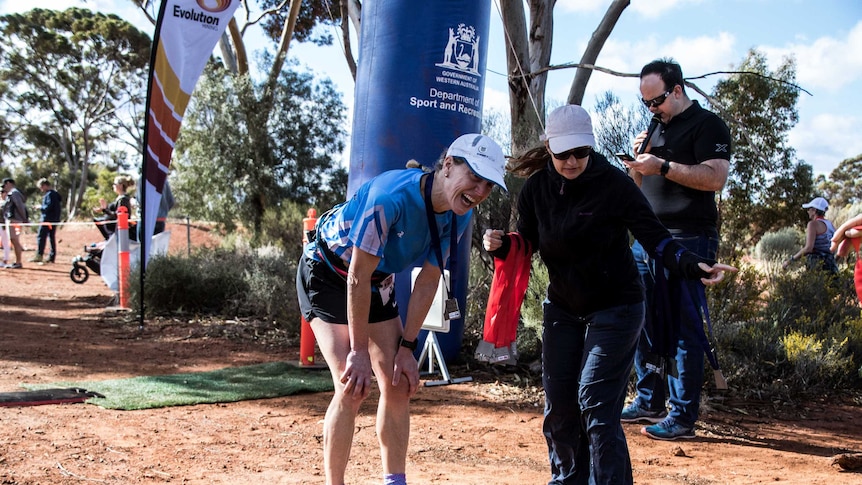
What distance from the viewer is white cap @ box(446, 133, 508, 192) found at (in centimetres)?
308

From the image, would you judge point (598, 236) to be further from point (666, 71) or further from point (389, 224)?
point (666, 71)

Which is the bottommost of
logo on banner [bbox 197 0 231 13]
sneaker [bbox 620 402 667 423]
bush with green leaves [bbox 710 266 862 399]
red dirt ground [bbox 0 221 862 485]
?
red dirt ground [bbox 0 221 862 485]

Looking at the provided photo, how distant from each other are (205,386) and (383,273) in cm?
365

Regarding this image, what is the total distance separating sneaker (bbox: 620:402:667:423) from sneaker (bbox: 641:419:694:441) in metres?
0.28

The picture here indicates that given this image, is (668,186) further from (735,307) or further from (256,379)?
(256,379)

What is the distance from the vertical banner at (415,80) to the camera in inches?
260

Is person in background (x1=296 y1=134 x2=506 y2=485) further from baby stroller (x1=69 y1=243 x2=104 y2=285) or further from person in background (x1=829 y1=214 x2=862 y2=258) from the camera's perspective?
baby stroller (x1=69 y1=243 x2=104 y2=285)

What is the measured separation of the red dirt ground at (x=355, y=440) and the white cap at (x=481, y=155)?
73.6 inches

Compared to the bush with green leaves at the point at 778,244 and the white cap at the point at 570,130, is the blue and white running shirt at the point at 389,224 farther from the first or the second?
the bush with green leaves at the point at 778,244

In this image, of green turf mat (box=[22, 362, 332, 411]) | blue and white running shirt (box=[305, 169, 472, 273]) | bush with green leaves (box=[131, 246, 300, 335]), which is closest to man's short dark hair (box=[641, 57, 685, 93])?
blue and white running shirt (box=[305, 169, 472, 273])

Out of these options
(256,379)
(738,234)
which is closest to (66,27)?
(738,234)

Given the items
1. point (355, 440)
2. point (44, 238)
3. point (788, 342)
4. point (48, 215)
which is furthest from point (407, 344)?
point (44, 238)

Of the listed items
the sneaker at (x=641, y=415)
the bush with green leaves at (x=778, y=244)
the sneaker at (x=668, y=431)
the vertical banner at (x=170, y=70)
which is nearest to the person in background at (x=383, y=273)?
the sneaker at (x=668, y=431)

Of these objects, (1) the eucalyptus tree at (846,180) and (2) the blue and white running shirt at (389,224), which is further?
(1) the eucalyptus tree at (846,180)
